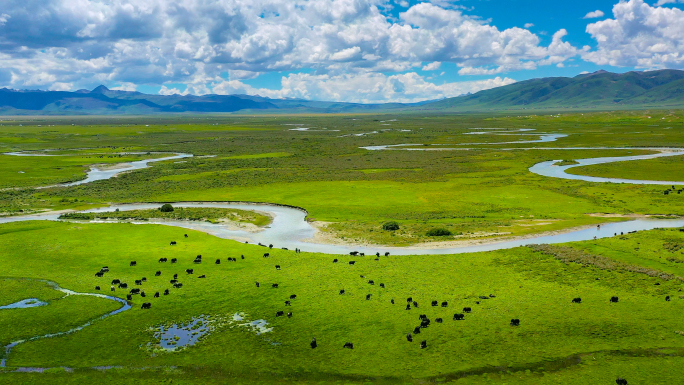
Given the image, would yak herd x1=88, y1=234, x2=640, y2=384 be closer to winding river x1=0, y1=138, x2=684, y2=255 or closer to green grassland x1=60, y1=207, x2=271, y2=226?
winding river x1=0, y1=138, x2=684, y2=255

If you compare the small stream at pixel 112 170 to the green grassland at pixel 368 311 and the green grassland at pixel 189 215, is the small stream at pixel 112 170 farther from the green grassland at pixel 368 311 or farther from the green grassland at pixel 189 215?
the green grassland at pixel 368 311

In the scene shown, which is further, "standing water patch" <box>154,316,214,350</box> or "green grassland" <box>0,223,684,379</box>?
Result: "standing water patch" <box>154,316,214,350</box>

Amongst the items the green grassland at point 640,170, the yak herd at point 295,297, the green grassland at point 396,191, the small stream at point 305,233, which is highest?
the green grassland at point 640,170

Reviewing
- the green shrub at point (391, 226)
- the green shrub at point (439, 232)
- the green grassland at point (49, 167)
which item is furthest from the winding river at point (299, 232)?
the green grassland at point (49, 167)

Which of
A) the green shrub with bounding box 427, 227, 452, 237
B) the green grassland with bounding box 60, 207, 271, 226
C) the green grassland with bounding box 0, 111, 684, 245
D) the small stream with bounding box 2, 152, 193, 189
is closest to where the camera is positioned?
the green shrub with bounding box 427, 227, 452, 237

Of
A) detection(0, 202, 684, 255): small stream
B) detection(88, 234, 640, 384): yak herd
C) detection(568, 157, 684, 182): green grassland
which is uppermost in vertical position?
detection(568, 157, 684, 182): green grassland

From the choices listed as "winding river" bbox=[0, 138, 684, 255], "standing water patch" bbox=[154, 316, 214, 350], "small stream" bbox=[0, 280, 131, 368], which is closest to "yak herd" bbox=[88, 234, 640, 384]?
"small stream" bbox=[0, 280, 131, 368]

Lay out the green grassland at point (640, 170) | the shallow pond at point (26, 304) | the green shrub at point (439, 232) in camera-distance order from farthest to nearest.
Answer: the green grassland at point (640, 170)
the green shrub at point (439, 232)
the shallow pond at point (26, 304)

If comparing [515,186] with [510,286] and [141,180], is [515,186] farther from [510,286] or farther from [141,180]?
[141,180]

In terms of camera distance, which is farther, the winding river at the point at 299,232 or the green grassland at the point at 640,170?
the green grassland at the point at 640,170
